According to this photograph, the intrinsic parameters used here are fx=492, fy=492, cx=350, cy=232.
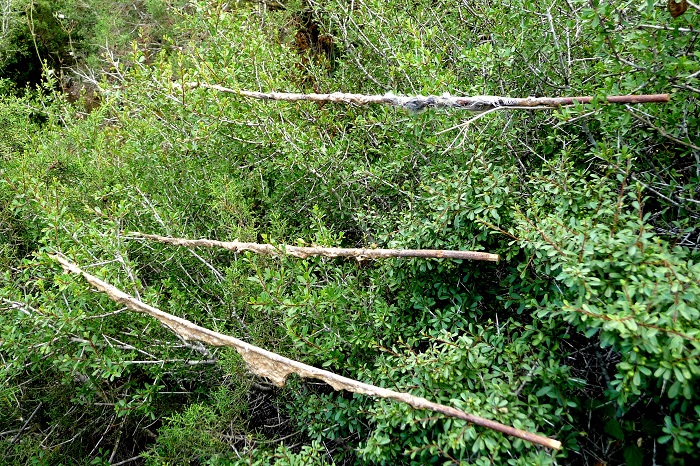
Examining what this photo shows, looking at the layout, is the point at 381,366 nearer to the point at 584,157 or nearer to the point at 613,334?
the point at 613,334

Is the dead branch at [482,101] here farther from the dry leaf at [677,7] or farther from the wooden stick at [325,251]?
the wooden stick at [325,251]

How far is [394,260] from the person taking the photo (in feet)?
7.23

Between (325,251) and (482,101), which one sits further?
(325,251)

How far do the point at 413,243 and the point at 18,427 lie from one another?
2656 mm

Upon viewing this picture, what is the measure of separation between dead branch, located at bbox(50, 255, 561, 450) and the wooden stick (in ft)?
1.48

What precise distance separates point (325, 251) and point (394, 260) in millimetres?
321

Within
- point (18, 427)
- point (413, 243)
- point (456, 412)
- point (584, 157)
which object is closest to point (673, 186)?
point (584, 157)

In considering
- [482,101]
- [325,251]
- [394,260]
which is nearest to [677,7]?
[482,101]

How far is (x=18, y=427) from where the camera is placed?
9.70 feet

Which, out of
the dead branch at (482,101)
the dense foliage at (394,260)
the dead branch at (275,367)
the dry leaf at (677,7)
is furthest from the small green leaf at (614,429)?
the dry leaf at (677,7)

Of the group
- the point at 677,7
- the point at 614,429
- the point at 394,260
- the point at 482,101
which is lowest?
the point at 614,429

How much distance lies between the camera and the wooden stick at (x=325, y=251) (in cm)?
195

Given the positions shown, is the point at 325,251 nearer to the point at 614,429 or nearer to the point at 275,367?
the point at 275,367

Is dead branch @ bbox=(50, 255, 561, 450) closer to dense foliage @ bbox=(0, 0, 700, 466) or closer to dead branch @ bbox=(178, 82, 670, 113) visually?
dense foliage @ bbox=(0, 0, 700, 466)
